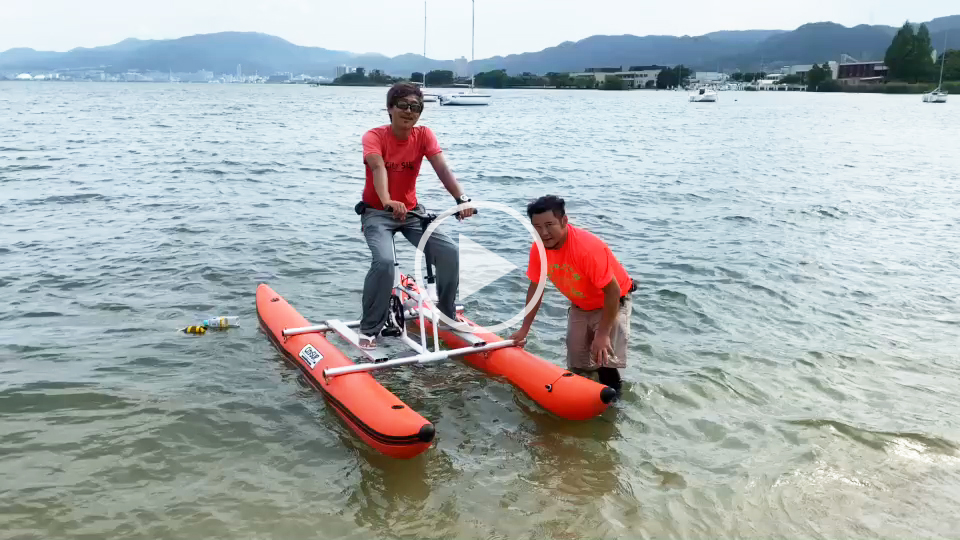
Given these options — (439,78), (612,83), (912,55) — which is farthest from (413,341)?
(612,83)

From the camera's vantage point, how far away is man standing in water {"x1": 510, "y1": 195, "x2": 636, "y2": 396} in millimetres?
5809

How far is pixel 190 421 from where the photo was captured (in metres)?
6.25

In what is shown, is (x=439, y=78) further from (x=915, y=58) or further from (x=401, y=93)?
(x=401, y=93)

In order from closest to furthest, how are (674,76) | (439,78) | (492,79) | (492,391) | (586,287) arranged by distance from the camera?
1. (586,287)
2. (492,391)
3. (439,78)
4. (492,79)
5. (674,76)

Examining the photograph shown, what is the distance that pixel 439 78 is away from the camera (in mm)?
140250

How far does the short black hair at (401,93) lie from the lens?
21.1 feet

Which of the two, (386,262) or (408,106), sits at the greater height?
(408,106)

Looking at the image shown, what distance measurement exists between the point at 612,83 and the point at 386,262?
194341mm

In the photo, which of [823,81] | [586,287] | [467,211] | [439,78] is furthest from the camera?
[823,81]

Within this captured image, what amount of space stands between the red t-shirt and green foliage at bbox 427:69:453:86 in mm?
135187

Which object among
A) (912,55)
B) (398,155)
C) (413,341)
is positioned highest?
(912,55)

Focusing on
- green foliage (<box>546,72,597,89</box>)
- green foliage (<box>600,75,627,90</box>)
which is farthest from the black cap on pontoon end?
green foliage (<box>600,75,627,90</box>)

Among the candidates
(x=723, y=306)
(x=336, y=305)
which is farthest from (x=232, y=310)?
(x=723, y=306)

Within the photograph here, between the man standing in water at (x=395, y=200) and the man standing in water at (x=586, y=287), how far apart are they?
1.03 meters
